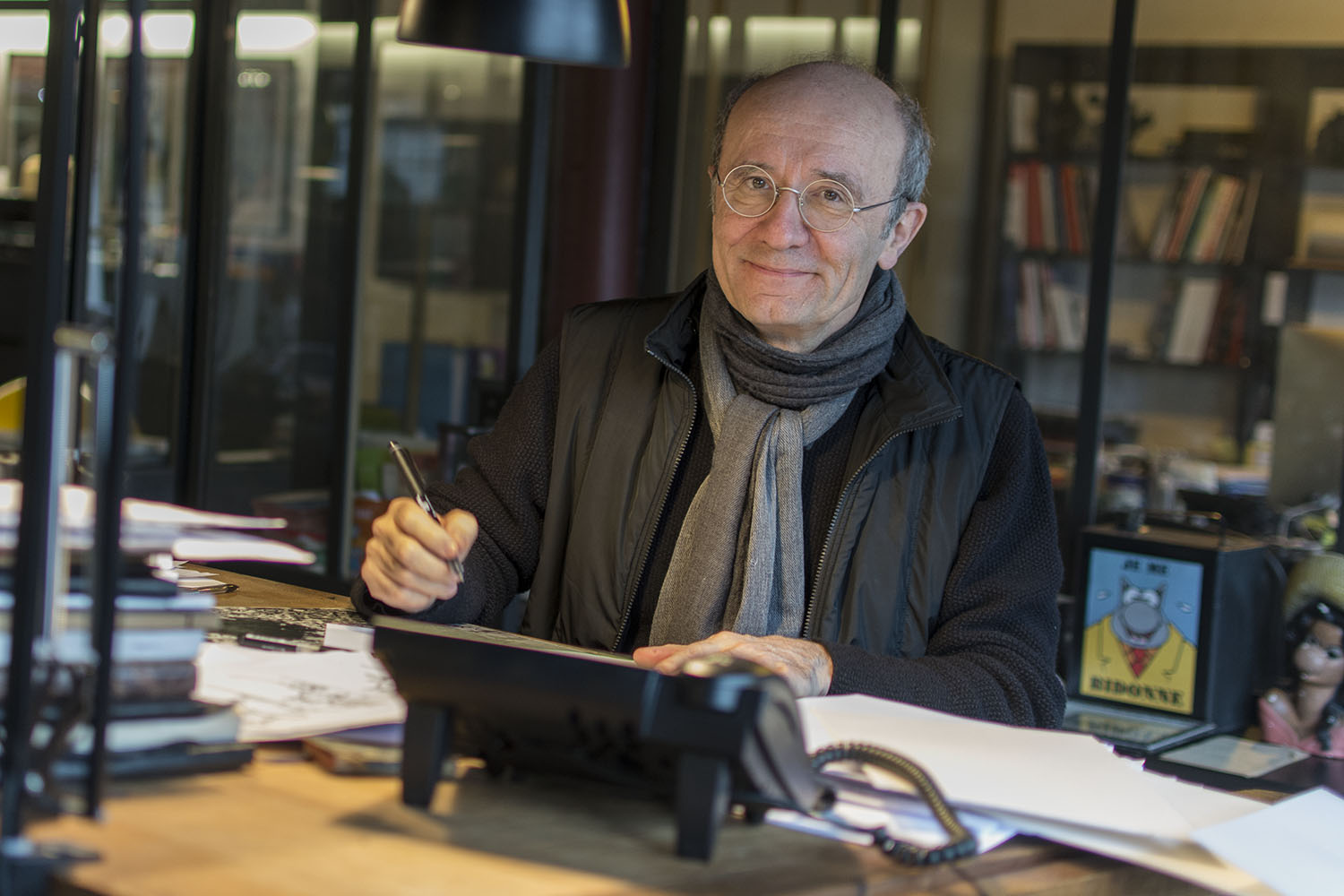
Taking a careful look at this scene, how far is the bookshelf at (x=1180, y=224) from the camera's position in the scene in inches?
152

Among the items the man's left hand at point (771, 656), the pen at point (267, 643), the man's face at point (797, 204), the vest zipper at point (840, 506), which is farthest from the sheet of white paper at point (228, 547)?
the man's face at point (797, 204)

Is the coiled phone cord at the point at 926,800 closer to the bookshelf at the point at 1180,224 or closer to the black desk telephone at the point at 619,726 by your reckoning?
the black desk telephone at the point at 619,726

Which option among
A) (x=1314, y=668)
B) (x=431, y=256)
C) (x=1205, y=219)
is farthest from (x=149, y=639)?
Answer: (x=431, y=256)


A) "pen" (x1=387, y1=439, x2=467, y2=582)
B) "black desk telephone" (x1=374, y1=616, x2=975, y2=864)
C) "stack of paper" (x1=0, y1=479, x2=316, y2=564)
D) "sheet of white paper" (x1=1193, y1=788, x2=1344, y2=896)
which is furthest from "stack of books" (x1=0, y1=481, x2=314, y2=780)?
"sheet of white paper" (x1=1193, y1=788, x2=1344, y2=896)

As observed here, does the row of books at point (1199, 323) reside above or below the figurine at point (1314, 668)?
above

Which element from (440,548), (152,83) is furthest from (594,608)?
(152,83)

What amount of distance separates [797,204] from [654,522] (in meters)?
0.47

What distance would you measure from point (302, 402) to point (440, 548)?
3.85m

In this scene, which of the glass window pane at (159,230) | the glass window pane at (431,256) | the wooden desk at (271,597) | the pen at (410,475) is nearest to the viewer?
the pen at (410,475)

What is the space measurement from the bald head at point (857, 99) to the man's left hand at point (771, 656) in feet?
2.56

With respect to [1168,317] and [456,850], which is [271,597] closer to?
[456,850]

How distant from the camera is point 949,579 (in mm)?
1916

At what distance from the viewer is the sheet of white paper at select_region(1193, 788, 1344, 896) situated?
43.1 inches

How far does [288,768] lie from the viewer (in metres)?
1.17
